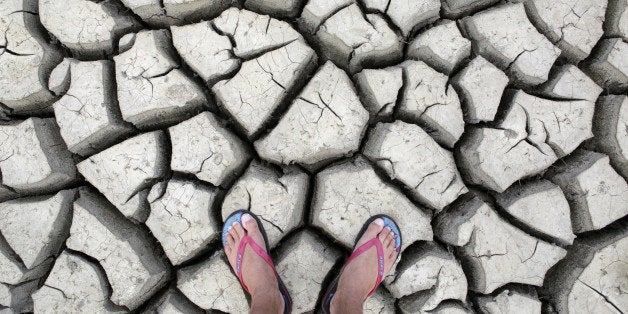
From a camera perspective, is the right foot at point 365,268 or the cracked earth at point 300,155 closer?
the right foot at point 365,268

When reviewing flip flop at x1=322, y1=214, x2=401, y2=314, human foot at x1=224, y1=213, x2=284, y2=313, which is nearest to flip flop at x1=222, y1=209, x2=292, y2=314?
human foot at x1=224, y1=213, x2=284, y2=313

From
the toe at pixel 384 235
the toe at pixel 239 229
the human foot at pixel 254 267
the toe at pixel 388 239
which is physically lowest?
the human foot at pixel 254 267

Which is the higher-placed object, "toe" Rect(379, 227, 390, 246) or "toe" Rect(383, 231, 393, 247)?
"toe" Rect(379, 227, 390, 246)

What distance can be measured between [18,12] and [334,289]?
187 cm

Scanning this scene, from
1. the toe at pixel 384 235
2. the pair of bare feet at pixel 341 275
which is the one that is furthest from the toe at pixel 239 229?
Answer: the toe at pixel 384 235

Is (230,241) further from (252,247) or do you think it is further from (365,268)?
(365,268)

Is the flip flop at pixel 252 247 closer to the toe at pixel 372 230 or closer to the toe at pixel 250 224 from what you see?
the toe at pixel 250 224

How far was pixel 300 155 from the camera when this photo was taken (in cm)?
185

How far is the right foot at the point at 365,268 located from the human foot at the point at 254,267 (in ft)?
0.80

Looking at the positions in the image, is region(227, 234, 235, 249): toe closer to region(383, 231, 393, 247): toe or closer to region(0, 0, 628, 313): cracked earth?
region(0, 0, 628, 313): cracked earth

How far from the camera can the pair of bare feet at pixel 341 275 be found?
166 cm

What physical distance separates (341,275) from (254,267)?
36cm

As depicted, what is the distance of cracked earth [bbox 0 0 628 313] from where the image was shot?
5.98ft

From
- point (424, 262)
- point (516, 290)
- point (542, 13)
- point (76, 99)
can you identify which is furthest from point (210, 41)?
point (516, 290)
